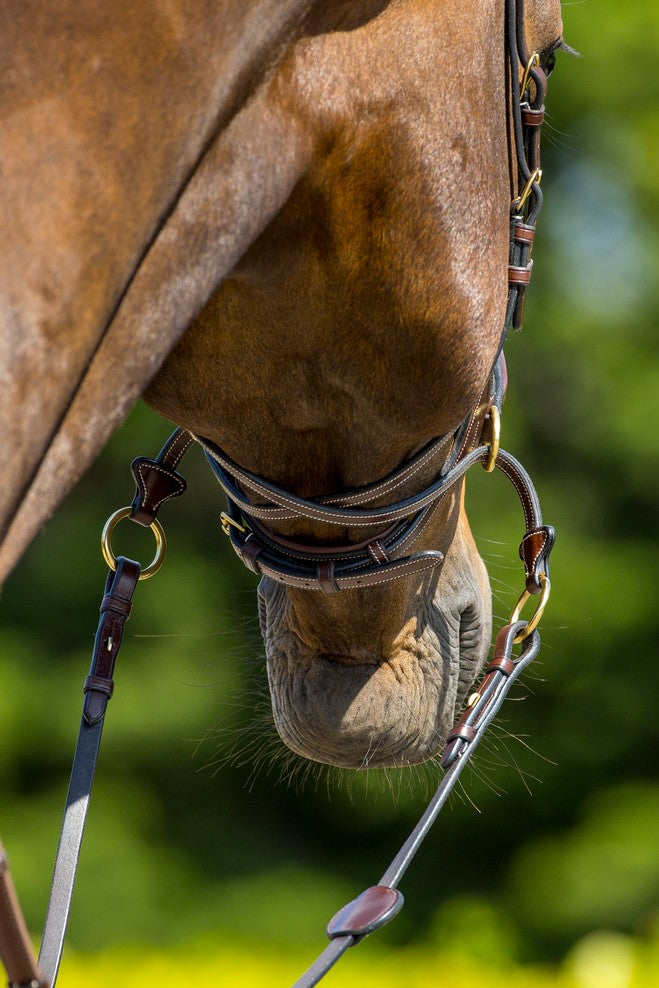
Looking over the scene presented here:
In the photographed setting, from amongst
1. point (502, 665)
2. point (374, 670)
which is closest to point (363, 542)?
point (374, 670)

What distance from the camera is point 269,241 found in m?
Result: 0.93

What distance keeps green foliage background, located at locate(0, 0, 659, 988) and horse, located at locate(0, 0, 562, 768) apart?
3656 mm

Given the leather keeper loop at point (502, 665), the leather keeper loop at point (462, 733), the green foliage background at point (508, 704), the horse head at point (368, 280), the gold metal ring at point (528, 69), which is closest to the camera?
the horse head at point (368, 280)

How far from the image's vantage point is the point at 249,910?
5062mm

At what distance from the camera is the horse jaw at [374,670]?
1.51m

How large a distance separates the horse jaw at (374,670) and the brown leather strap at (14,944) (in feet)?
2.22

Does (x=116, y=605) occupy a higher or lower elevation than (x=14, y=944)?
higher

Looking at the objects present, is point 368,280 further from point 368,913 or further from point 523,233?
point 368,913

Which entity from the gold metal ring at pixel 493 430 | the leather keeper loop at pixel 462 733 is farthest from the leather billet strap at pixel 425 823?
the gold metal ring at pixel 493 430

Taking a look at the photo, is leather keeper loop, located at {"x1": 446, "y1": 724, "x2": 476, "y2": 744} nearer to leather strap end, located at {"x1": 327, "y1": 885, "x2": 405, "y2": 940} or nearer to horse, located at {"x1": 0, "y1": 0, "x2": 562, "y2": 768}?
horse, located at {"x1": 0, "y1": 0, "x2": 562, "y2": 768}

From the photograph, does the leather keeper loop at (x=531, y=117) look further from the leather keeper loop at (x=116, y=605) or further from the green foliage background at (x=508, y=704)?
the green foliage background at (x=508, y=704)

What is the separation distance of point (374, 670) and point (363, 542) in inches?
9.7

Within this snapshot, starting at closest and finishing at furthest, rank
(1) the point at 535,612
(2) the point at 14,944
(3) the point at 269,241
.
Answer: (2) the point at 14,944
(3) the point at 269,241
(1) the point at 535,612

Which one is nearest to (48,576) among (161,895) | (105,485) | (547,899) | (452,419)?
(105,485)
